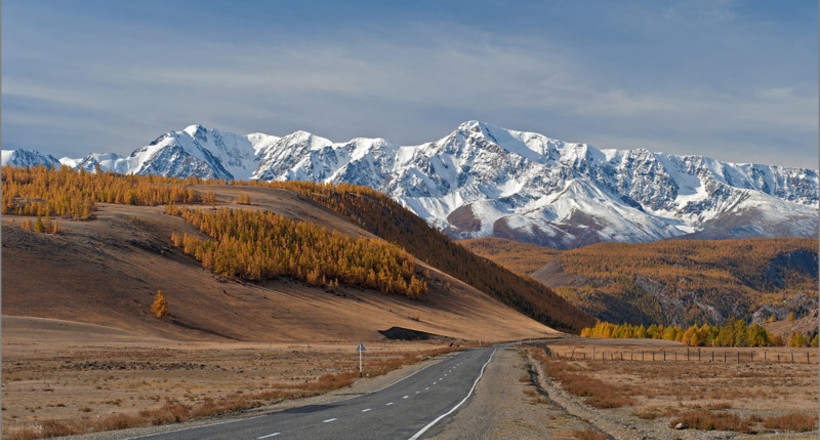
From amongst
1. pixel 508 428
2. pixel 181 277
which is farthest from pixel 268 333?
pixel 508 428

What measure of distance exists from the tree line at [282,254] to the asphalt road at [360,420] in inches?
4740

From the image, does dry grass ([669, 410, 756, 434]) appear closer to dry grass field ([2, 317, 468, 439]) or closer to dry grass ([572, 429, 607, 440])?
dry grass ([572, 429, 607, 440])

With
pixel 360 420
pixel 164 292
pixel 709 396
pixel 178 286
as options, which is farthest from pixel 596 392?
pixel 178 286

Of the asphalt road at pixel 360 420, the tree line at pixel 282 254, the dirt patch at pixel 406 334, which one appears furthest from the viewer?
the tree line at pixel 282 254

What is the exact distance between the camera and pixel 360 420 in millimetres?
28766

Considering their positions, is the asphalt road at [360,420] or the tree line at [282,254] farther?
the tree line at [282,254]

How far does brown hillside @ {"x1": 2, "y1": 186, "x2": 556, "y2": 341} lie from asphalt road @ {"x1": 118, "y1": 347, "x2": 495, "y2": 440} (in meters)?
78.2

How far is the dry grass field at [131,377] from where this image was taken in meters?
31.4

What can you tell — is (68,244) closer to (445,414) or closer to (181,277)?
(181,277)

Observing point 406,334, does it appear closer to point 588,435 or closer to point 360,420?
point 360,420

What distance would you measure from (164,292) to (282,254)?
152ft

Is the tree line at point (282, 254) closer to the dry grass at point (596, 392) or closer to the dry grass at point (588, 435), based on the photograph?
the dry grass at point (596, 392)

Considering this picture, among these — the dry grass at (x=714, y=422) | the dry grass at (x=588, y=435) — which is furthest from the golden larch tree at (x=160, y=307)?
the dry grass at (x=588, y=435)

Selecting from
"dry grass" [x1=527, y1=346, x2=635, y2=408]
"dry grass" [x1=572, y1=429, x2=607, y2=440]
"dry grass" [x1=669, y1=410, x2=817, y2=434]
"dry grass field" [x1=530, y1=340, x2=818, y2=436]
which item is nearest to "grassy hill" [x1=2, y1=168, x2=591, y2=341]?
"dry grass field" [x1=530, y1=340, x2=818, y2=436]
